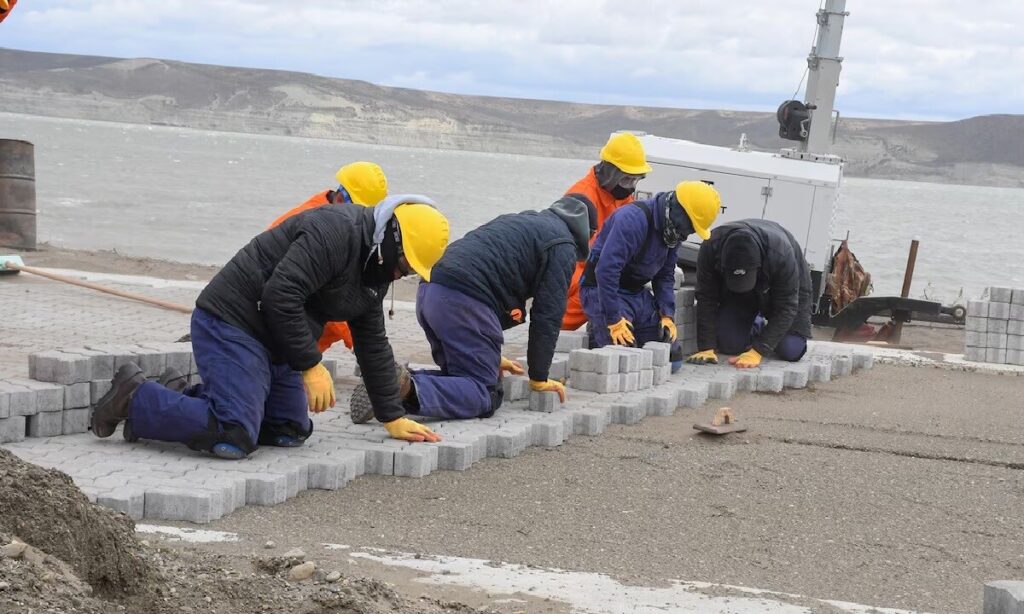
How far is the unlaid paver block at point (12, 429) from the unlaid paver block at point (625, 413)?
11.6ft

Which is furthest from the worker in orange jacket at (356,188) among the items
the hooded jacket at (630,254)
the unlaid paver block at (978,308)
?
the unlaid paver block at (978,308)

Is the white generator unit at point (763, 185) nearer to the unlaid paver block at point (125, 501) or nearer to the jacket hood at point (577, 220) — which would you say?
the jacket hood at point (577, 220)

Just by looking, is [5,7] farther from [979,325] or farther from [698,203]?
[979,325]

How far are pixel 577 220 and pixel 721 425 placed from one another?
1.57 m

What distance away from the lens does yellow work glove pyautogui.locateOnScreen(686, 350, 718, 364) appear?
1008cm

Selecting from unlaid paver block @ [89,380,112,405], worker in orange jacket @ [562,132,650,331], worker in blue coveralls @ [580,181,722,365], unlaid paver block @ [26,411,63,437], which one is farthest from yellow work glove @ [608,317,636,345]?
unlaid paver block @ [26,411,63,437]

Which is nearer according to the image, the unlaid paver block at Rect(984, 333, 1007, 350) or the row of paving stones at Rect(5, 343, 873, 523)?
the row of paving stones at Rect(5, 343, 873, 523)

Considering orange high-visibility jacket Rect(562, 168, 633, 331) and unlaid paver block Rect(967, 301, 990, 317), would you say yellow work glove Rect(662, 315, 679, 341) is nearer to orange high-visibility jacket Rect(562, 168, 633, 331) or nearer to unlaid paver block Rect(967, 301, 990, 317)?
orange high-visibility jacket Rect(562, 168, 633, 331)

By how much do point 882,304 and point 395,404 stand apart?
10.5 metres

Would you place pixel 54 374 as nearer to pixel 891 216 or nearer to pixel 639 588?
Answer: pixel 639 588

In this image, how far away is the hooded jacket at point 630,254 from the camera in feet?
29.5

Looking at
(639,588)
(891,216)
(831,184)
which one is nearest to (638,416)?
(639,588)

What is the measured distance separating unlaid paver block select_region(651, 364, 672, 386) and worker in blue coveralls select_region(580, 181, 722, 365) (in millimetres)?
308

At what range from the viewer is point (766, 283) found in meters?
9.87
